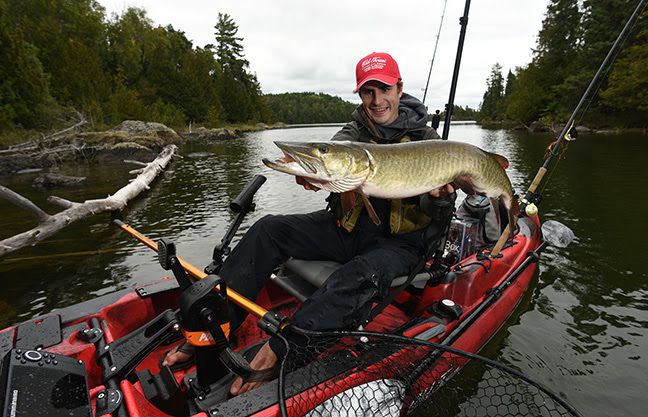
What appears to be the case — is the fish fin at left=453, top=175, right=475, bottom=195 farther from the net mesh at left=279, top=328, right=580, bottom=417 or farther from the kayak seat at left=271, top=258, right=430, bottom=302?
the net mesh at left=279, top=328, right=580, bottom=417

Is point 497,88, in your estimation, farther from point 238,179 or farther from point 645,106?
point 238,179

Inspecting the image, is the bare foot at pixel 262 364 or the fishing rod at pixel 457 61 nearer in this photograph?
the bare foot at pixel 262 364

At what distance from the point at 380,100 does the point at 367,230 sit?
1080 millimetres

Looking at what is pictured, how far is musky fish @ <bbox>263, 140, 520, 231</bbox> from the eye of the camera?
1.91 metres

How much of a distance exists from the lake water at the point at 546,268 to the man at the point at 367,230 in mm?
1875

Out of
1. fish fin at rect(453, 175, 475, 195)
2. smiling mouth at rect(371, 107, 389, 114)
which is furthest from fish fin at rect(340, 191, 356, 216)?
smiling mouth at rect(371, 107, 389, 114)

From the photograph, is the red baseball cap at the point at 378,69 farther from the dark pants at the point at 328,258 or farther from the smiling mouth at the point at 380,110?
the dark pants at the point at 328,258

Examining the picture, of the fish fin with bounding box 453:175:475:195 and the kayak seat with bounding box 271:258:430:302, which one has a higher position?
the fish fin with bounding box 453:175:475:195

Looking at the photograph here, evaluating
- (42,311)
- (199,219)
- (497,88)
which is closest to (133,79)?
(199,219)

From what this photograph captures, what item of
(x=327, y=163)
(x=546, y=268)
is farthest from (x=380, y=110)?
(x=546, y=268)

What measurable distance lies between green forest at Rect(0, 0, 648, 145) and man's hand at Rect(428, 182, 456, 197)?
4.39 m

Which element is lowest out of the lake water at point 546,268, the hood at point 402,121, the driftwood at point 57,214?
the lake water at point 546,268

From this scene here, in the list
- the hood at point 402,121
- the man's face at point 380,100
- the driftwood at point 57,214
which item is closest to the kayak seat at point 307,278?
the hood at point 402,121

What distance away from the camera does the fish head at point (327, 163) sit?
1.87 m
